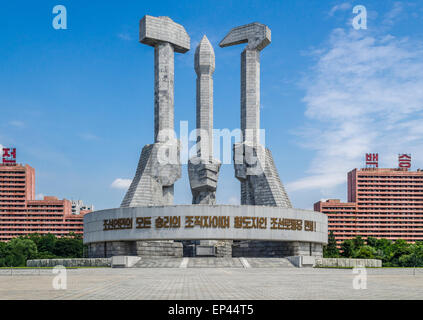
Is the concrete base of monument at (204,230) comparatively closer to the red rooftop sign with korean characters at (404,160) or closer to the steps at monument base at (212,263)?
the steps at monument base at (212,263)

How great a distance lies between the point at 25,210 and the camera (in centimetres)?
15675

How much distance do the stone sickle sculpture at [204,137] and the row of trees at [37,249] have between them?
26777 millimetres

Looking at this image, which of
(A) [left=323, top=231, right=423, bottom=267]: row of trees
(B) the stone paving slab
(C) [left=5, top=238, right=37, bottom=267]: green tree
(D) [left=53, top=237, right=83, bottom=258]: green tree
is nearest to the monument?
(B) the stone paving slab

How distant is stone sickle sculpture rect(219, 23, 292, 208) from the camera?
2308 inches

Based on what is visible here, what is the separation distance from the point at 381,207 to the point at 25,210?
351 feet

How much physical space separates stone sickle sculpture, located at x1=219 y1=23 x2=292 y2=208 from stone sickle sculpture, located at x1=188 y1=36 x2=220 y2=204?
9.98ft

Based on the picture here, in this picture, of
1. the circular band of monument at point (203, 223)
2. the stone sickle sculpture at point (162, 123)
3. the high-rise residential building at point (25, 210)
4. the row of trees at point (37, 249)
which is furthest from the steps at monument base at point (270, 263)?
the high-rise residential building at point (25, 210)

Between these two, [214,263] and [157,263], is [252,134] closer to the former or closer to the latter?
[214,263]

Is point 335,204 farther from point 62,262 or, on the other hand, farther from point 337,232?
point 62,262

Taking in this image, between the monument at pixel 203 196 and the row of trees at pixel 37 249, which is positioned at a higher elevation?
the monument at pixel 203 196

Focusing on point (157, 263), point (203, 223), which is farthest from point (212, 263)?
point (203, 223)

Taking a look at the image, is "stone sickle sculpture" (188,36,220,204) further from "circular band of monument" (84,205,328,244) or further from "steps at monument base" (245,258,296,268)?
"steps at monument base" (245,258,296,268)

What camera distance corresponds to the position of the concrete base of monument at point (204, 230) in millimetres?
49969

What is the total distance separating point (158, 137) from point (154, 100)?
4.61m
